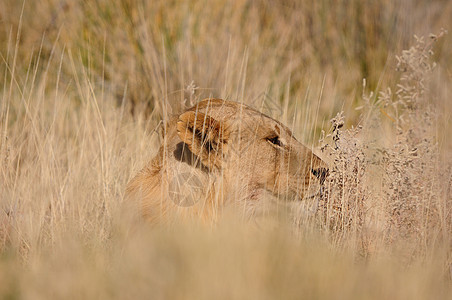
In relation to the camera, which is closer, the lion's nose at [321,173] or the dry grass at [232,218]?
the dry grass at [232,218]

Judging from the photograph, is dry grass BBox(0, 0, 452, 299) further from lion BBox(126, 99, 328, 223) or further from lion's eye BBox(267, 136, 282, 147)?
lion's eye BBox(267, 136, 282, 147)

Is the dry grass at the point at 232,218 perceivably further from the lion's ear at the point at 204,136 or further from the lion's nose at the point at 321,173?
the lion's ear at the point at 204,136

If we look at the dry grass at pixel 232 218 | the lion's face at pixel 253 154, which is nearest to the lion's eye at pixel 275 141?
the lion's face at pixel 253 154

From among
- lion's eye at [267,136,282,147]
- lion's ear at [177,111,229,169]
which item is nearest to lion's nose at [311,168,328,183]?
lion's eye at [267,136,282,147]

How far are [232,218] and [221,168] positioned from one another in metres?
0.55

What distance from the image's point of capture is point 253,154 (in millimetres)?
4309

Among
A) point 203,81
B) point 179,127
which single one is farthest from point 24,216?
point 203,81

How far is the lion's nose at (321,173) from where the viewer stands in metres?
4.41

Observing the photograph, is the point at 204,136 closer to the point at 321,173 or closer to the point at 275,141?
the point at 275,141

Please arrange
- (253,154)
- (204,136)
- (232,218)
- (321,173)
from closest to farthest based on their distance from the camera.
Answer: (232,218) < (204,136) < (253,154) < (321,173)

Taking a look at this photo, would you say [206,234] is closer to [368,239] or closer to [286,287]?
[286,287]

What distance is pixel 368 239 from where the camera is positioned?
13.6 feet

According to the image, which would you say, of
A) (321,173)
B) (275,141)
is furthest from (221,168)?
(321,173)

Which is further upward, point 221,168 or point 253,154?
point 253,154
